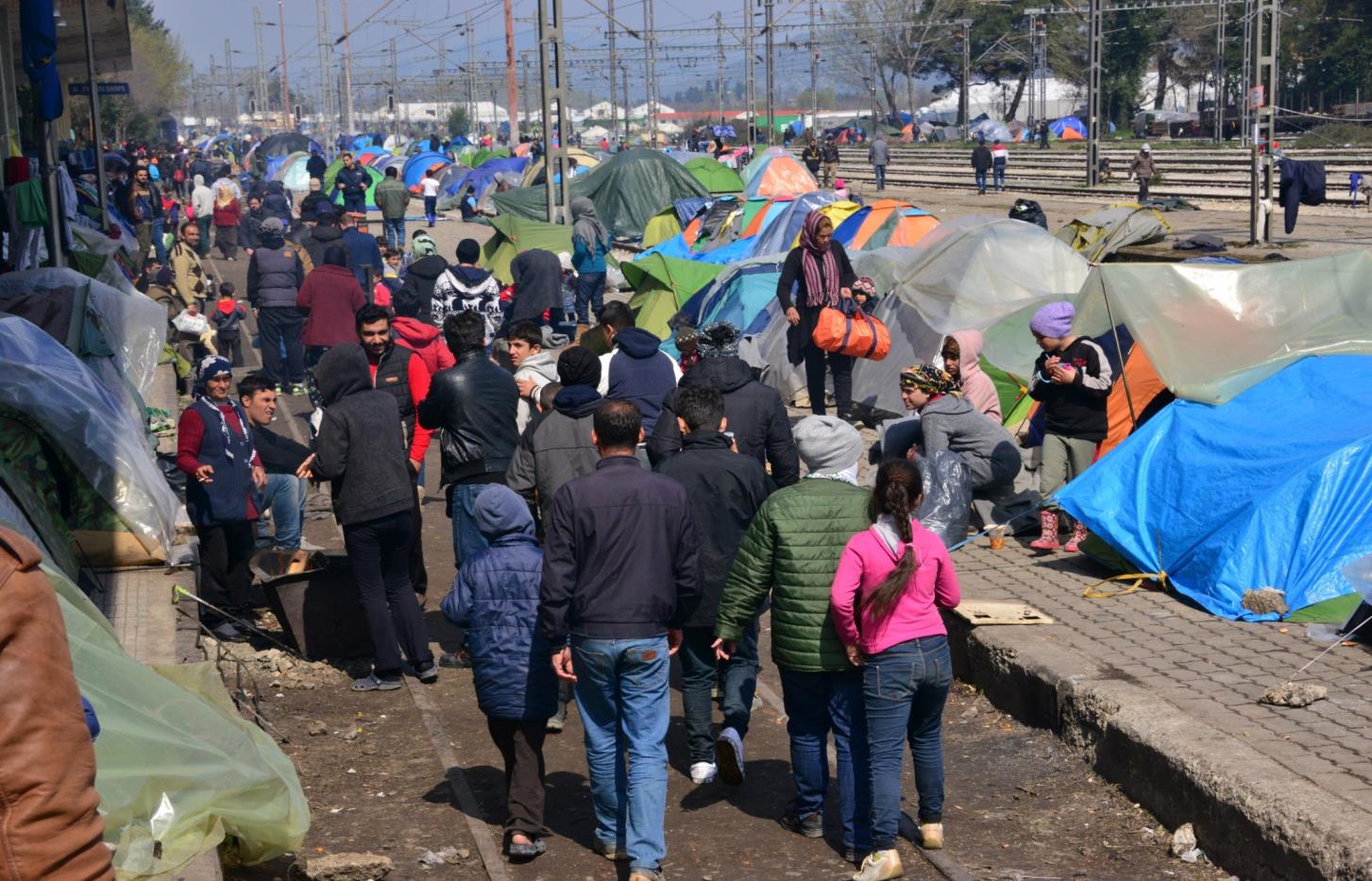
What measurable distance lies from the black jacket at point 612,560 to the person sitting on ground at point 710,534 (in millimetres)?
987

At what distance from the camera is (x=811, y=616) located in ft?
17.7

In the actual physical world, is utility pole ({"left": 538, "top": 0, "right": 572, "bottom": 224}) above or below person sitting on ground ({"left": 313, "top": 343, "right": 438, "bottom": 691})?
above

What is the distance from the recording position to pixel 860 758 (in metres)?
5.45

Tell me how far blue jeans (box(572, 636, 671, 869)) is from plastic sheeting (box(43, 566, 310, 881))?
3.38ft

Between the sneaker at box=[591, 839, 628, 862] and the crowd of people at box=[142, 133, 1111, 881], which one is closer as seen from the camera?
the crowd of people at box=[142, 133, 1111, 881]

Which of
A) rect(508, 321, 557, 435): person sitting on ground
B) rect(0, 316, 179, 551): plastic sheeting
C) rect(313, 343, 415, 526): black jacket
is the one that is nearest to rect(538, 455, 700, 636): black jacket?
rect(313, 343, 415, 526): black jacket

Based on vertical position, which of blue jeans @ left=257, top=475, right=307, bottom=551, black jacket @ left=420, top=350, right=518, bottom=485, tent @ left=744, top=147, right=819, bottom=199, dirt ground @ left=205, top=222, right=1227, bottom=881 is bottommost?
dirt ground @ left=205, top=222, right=1227, bottom=881

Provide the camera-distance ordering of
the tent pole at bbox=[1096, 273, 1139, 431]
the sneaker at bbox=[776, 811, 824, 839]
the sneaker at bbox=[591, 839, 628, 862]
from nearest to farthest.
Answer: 1. the sneaker at bbox=[591, 839, 628, 862]
2. the sneaker at bbox=[776, 811, 824, 839]
3. the tent pole at bbox=[1096, 273, 1139, 431]

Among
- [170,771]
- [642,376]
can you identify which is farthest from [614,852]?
[642,376]

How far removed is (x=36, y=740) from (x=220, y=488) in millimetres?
5944

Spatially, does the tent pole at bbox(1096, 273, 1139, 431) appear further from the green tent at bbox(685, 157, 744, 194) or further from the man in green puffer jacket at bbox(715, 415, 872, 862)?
the green tent at bbox(685, 157, 744, 194)

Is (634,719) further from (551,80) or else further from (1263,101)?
(1263,101)

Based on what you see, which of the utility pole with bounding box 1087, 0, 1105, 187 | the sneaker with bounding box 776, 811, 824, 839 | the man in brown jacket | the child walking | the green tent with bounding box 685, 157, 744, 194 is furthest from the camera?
the green tent with bounding box 685, 157, 744, 194

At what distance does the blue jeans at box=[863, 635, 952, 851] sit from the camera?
523cm
